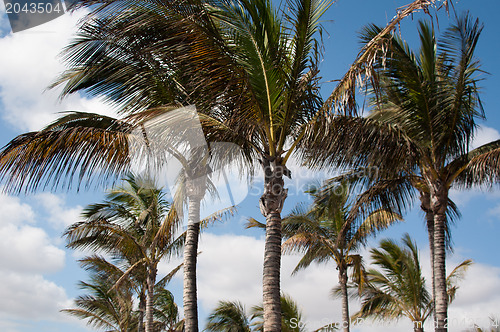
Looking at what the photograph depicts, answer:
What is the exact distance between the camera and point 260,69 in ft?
24.7

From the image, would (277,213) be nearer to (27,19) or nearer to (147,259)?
(27,19)

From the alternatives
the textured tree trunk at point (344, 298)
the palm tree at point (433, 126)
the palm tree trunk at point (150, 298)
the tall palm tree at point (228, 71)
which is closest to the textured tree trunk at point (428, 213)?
the palm tree at point (433, 126)

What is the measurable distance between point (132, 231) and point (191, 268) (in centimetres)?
843

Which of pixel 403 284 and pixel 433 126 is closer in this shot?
pixel 433 126

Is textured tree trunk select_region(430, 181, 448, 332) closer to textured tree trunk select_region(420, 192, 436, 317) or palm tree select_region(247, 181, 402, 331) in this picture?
textured tree trunk select_region(420, 192, 436, 317)

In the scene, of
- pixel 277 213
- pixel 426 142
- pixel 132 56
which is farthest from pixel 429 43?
pixel 132 56

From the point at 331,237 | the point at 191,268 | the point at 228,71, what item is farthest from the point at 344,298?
the point at 228,71

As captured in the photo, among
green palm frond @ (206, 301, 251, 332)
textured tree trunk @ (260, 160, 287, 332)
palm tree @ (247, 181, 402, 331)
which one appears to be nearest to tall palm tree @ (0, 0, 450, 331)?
textured tree trunk @ (260, 160, 287, 332)

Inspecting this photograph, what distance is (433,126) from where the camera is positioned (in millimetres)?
10062

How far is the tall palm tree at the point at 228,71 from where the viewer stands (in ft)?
22.8

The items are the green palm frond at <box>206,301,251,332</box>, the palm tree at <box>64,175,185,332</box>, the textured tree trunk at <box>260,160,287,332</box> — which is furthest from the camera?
the green palm frond at <box>206,301,251,332</box>

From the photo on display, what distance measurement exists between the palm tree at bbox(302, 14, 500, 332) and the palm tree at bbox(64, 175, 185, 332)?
21.5 ft

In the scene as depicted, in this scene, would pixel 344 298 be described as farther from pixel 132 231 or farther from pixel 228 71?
pixel 228 71

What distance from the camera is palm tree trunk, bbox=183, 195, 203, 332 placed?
30.8 feet
